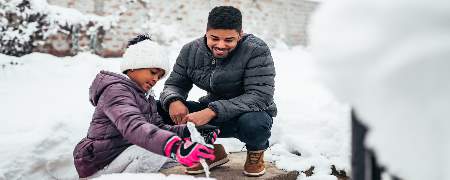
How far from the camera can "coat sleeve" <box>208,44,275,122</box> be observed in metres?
2.95

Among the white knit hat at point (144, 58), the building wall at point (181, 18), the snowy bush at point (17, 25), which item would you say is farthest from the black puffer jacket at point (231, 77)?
the building wall at point (181, 18)

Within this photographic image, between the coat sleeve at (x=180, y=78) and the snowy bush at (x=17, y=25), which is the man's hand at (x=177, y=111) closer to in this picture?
the coat sleeve at (x=180, y=78)

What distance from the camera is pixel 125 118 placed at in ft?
7.66

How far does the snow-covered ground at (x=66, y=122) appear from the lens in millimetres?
3553

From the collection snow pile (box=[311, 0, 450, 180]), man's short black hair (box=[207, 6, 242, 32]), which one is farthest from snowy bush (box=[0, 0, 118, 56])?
snow pile (box=[311, 0, 450, 180])

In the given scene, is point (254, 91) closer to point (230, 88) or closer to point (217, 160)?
point (230, 88)

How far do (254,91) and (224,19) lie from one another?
54 centimetres

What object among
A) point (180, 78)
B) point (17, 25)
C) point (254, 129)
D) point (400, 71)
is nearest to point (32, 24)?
point (17, 25)

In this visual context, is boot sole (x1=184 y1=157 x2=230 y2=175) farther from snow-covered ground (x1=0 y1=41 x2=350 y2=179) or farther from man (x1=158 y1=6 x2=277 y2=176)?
snow-covered ground (x1=0 y1=41 x2=350 y2=179)

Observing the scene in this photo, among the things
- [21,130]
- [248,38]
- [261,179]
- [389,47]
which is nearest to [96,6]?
[21,130]

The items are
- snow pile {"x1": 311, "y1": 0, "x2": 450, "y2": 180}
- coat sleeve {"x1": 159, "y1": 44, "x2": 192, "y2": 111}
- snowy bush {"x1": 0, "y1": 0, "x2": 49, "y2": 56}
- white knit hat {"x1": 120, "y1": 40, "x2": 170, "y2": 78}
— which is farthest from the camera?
snowy bush {"x1": 0, "y1": 0, "x2": 49, "y2": 56}

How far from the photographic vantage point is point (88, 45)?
783 centimetres

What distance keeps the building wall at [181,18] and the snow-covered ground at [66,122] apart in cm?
144

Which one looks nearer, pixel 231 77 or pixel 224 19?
pixel 224 19
